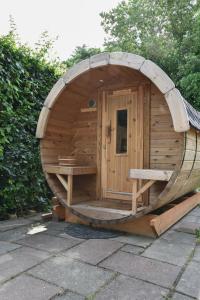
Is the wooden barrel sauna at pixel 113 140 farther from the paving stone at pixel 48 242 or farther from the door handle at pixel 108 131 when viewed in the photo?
the paving stone at pixel 48 242

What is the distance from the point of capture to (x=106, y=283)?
87.9 inches

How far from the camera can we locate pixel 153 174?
345 centimetres

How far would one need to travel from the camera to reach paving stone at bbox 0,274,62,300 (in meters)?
1.98

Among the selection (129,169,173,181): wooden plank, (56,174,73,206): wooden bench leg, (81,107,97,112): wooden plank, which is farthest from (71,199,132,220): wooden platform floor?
(81,107,97,112): wooden plank

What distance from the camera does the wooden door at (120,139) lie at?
14.8ft

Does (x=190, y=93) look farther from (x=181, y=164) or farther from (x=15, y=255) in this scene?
(x=15, y=255)

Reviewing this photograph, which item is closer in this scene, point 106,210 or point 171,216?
point 106,210

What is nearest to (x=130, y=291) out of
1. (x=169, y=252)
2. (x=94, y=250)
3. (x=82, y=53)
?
(x=94, y=250)

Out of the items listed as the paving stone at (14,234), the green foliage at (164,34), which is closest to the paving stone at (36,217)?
the paving stone at (14,234)

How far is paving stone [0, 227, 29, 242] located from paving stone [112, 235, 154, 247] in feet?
4.20

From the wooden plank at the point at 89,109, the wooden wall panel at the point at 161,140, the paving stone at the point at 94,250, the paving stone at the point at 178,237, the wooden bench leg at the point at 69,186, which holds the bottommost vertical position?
the paving stone at the point at 178,237

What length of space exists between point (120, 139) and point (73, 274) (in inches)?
109

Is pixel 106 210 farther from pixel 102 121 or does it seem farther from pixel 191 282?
pixel 102 121

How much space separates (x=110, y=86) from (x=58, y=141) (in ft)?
4.64
